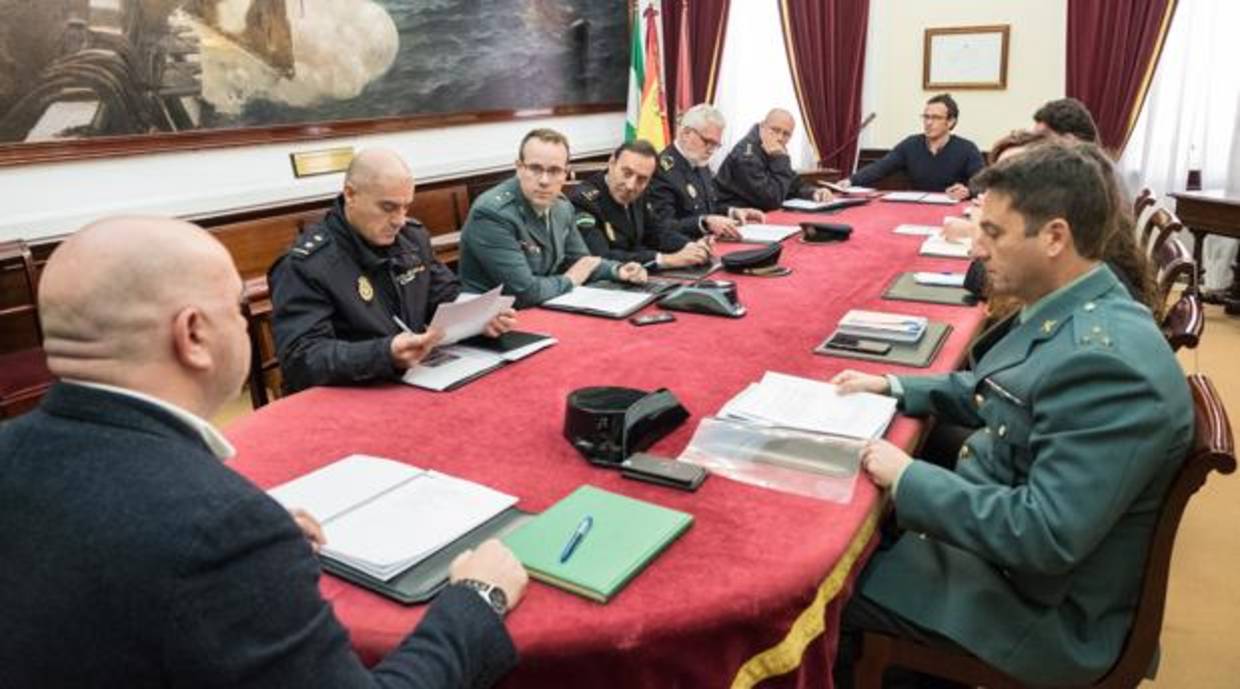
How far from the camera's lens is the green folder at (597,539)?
3.61ft

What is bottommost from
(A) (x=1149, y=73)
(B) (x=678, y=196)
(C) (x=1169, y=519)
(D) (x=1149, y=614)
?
(D) (x=1149, y=614)

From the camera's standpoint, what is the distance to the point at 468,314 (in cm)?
200

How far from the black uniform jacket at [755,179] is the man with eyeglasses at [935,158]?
66 centimetres

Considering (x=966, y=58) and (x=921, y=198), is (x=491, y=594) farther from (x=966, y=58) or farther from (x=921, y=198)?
(x=966, y=58)

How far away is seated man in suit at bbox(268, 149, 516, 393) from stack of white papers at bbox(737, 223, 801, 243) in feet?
5.42

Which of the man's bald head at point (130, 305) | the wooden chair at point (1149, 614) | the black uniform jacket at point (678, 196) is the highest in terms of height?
the man's bald head at point (130, 305)

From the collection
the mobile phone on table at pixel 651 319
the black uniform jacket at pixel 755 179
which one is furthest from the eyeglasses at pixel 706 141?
the mobile phone on table at pixel 651 319

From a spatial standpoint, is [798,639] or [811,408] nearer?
Result: [798,639]

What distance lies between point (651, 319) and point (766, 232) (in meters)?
1.54

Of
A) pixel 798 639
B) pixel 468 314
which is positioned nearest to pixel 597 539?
pixel 798 639

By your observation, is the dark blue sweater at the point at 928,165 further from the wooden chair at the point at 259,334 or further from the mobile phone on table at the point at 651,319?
the wooden chair at the point at 259,334

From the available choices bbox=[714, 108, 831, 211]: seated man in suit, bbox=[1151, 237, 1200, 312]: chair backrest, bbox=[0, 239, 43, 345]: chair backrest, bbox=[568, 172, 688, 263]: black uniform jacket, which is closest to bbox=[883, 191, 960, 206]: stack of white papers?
bbox=[714, 108, 831, 211]: seated man in suit

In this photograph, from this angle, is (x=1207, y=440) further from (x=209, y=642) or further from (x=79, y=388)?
(x=79, y=388)

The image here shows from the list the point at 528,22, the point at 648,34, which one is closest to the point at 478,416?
the point at 528,22
